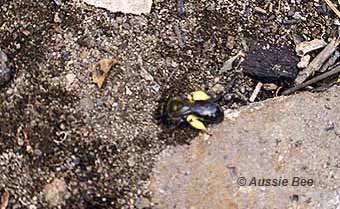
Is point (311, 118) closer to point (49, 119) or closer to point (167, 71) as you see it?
point (167, 71)

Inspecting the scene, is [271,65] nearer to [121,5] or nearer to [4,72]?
[121,5]

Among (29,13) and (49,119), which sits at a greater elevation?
(29,13)

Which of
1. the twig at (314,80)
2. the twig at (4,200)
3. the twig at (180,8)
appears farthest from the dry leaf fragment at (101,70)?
the twig at (314,80)

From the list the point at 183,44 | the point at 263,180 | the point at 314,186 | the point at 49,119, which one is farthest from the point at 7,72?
the point at 314,186

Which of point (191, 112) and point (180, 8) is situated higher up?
point (180, 8)

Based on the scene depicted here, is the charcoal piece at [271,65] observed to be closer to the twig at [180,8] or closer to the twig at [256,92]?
the twig at [256,92]

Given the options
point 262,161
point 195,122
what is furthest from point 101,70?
point 262,161

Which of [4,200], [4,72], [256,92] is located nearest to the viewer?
[4,200]
